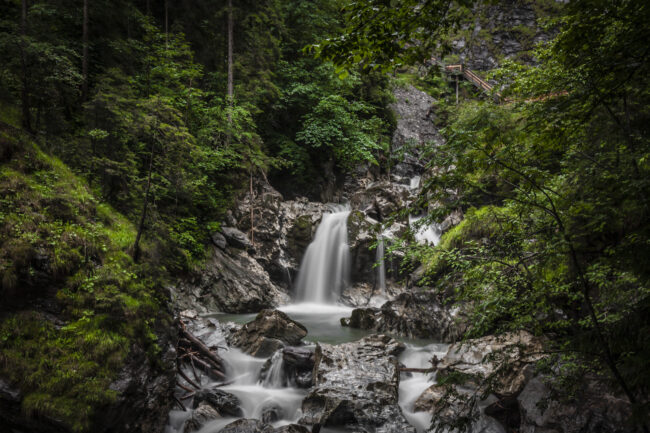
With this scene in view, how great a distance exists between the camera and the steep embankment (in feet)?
12.8

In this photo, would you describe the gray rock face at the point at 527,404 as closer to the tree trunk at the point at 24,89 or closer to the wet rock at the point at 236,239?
the tree trunk at the point at 24,89

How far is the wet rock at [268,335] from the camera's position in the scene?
7.79 metres

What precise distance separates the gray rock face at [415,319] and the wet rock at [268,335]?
2.58 metres

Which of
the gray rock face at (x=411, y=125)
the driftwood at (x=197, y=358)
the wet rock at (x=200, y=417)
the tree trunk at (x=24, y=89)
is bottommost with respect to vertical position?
the wet rock at (x=200, y=417)

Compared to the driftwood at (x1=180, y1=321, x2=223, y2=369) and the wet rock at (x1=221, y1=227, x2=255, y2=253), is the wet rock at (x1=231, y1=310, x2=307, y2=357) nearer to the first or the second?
the driftwood at (x1=180, y1=321, x2=223, y2=369)

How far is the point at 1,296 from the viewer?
4.17m

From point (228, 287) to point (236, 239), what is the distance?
2.28 meters

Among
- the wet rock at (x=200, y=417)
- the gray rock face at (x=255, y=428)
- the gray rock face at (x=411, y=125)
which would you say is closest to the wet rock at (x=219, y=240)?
the wet rock at (x=200, y=417)

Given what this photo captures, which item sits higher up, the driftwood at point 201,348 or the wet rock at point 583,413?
the wet rock at point 583,413

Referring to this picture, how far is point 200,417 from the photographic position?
560 centimetres

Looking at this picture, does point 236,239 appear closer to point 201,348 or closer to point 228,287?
point 228,287

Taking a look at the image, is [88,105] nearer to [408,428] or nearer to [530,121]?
[530,121]

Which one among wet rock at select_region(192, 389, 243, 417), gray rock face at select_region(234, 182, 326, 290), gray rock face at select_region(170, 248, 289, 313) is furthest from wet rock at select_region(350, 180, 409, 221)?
wet rock at select_region(192, 389, 243, 417)

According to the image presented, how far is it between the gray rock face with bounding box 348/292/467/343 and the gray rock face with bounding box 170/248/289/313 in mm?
3837
